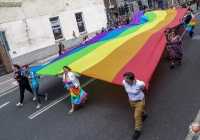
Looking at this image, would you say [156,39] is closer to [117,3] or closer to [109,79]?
[109,79]

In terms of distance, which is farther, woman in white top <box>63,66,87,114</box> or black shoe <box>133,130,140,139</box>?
woman in white top <box>63,66,87,114</box>

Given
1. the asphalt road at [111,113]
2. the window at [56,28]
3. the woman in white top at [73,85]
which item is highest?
the window at [56,28]

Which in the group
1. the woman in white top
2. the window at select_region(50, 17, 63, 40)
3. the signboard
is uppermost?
the signboard

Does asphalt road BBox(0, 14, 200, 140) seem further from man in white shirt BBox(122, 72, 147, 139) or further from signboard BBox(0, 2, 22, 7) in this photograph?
signboard BBox(0, 2, 22, 7)

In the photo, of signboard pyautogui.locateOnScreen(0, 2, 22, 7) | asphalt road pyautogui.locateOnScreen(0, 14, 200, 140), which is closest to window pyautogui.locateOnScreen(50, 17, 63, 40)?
signboard pyautogui.locateOnScreen(0, 2, 22, 7)

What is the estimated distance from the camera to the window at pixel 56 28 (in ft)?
53.6

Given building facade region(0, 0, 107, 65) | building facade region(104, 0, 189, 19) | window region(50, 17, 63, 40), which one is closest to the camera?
building facade region(0, 0, 107, 65)

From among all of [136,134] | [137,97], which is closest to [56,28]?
[137,97]

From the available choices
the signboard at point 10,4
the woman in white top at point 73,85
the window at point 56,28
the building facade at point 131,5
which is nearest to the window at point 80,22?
the window at point 56,28

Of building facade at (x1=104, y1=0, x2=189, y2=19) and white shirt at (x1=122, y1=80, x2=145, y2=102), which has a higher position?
building facade at (x1=104, y1=0, x2=189, y2=19)

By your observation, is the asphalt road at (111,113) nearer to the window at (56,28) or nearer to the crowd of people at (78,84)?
the crowd of people at (78,84)

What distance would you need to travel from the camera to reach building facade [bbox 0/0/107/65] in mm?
13438

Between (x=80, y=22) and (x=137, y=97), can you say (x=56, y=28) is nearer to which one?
(x=80, y=22)

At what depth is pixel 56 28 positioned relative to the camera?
1652cm
